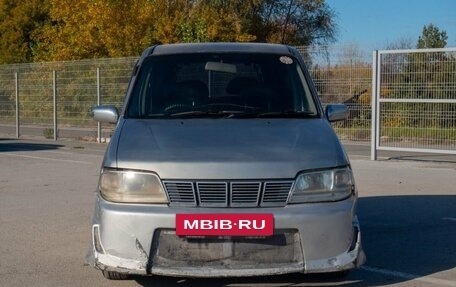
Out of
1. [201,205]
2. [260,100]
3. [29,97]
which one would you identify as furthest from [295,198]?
[29,97]

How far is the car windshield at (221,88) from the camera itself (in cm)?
669

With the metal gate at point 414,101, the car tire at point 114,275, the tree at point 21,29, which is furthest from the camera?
the tree at point 21,29

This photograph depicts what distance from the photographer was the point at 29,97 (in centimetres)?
2628

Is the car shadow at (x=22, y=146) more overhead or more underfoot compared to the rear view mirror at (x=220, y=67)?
more underfoot

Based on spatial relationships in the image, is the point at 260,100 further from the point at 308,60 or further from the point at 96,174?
the point at 308,60

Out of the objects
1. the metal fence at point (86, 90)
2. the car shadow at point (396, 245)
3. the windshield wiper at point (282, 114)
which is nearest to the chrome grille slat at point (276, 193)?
the car shadow at point (396, 245)

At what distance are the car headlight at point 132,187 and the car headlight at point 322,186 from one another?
0.89m

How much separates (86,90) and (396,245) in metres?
16.8

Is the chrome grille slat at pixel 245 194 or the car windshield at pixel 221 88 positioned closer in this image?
the chrome grille slat at pixel 245 194

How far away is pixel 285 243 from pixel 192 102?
1.84 meters

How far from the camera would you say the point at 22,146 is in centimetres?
2200

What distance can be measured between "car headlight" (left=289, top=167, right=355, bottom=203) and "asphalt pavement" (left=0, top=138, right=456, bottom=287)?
2.94 feet

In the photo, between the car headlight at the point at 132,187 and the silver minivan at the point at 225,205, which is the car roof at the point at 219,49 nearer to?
the silver minivan at the point at 225,205

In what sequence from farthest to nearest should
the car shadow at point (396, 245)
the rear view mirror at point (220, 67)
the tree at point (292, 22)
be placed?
the tree at point (292, 22), the rear view mirror at point (220, 67), the car shadow at point (396, 245)
